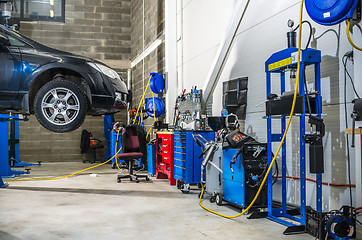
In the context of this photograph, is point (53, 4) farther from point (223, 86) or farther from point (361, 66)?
point (361, 66)

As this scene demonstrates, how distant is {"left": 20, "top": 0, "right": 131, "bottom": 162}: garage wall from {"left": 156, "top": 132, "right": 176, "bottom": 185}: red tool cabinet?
389 centimetres

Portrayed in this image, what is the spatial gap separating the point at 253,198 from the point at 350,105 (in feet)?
4.14

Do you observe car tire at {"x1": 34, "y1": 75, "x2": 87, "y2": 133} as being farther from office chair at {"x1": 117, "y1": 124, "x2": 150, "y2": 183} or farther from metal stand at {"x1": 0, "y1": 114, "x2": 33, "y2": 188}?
metal stand at {"x1": 0, "y1": 114, "x2": 33, "y2": 188}

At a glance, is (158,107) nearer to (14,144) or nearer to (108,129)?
(108,129)

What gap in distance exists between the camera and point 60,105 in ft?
12.5

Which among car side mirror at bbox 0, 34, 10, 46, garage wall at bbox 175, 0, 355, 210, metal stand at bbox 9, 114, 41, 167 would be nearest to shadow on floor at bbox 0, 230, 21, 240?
car side mirror at bbox 0, 34, 10, 46

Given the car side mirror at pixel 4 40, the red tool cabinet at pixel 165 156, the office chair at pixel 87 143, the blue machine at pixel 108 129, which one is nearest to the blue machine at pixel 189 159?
the red tool cabinet at pixel 165 156

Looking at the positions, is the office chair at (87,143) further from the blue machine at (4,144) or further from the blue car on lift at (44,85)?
the blue car on lift at (44,85)

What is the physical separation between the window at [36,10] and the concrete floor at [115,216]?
225 inches

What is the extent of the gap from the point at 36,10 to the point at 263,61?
24.5ft

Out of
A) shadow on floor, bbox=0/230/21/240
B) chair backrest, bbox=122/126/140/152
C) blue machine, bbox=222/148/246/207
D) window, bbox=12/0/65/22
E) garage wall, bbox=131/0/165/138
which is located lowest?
shadow on floor, bbox=0/230/21/240

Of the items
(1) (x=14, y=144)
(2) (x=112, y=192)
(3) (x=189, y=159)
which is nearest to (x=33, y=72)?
(2) (x=112, y=192)

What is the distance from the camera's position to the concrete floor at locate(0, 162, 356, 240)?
111 inches

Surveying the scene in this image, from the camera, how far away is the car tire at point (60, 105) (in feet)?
12.3
